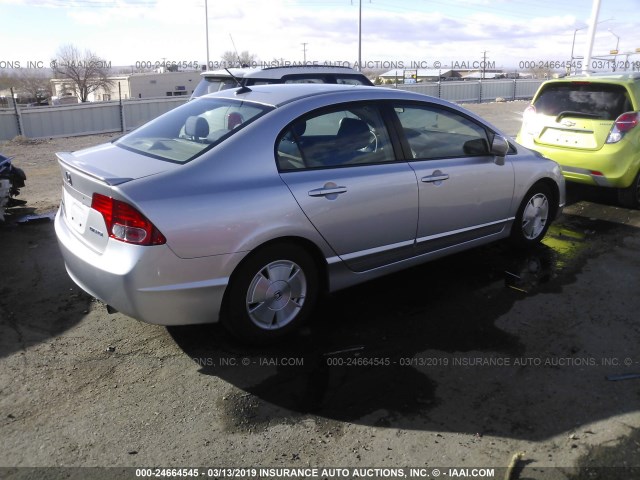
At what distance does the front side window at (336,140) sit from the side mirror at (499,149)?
1120 mm

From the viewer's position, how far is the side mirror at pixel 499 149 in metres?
4.71

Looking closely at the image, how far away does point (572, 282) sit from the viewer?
478 cm

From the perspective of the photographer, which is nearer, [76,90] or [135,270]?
[135,270]

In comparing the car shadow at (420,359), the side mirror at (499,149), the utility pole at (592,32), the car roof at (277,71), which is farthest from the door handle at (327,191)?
the utility pole at (592,32)

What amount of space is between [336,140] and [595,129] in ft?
14.9

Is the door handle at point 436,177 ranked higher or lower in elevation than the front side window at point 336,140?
lower

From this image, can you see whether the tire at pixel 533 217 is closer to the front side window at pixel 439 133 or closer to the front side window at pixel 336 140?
the front side window at pixel 439 133

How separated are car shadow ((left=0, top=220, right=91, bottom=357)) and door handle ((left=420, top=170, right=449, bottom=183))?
111 inches

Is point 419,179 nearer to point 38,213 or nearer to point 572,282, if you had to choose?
point 572,282

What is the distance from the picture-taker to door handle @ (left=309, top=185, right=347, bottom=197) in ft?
11.9

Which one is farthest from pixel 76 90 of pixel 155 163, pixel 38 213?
pixel 155 163

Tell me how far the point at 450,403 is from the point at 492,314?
4.12 feet

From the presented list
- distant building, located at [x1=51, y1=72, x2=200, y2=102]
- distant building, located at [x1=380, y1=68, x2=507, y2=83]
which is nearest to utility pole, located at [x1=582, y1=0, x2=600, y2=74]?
distant building, located at [x1=380, y1=68, x2=507, y2=83]

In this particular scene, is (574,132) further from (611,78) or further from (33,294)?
(33,294)
